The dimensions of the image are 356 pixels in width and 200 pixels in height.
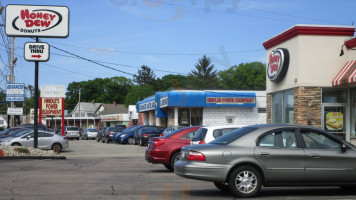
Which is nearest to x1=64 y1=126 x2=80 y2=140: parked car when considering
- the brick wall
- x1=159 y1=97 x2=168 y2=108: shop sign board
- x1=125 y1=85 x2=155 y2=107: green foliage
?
x1=159 y1=97 x2=168 y2=108: shop sign board

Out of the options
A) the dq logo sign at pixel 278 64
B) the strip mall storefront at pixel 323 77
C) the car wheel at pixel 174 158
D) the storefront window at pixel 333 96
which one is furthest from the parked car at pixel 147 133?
the car wheel at pixel 174 158

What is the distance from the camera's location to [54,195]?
9.96 meters

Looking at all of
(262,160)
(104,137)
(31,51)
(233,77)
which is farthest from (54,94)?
(233,77)

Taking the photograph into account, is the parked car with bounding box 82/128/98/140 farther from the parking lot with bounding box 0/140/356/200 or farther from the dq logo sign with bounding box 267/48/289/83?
the parking lot with bounding box 0/140/356/200

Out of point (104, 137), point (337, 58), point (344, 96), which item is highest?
point (337, 58)

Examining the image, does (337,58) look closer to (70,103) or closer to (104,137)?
(104,137)

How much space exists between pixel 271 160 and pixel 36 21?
18030 millimetres

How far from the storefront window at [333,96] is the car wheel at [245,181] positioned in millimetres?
12232

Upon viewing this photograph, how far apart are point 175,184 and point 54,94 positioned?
3498 cm

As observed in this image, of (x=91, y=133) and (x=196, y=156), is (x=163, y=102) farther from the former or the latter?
(x=196, y=156)

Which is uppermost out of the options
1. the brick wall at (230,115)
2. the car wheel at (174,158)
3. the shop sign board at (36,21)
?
the shop sign board at (36,21)

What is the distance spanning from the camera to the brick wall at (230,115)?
146 feet

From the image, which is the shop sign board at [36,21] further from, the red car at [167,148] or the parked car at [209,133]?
the parked car at [209,133]

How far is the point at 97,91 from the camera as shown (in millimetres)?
131875
